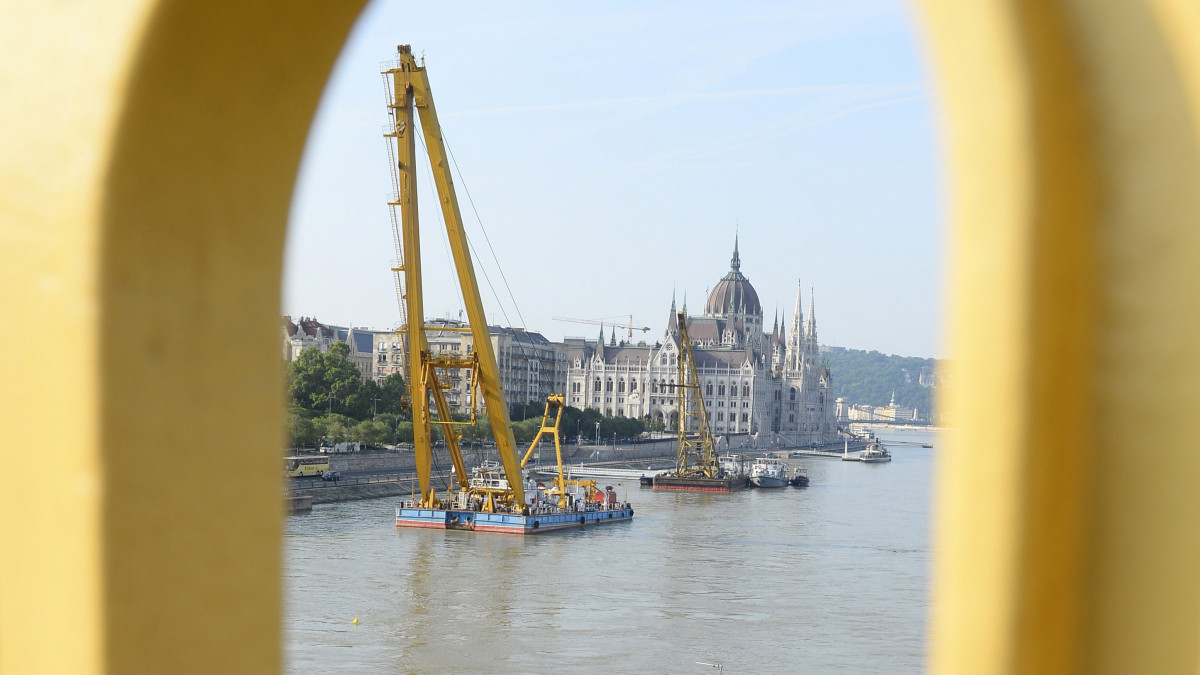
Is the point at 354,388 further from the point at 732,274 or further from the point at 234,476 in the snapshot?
the point at 732,274

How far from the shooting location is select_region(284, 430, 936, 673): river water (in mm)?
11750

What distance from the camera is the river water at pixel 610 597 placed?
11750mm

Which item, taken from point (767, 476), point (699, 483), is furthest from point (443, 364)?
point (767, 476)

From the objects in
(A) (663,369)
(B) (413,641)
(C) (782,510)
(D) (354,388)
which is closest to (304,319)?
(D) (354,388)

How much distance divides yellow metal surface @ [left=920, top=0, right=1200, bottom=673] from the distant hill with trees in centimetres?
11893

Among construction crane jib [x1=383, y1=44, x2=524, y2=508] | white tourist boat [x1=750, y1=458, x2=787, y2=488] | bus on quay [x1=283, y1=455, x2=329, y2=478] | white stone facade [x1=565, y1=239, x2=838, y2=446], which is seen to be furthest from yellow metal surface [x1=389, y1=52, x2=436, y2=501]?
white stone facade [x1=565, y1=239, x2=838, y2=446]

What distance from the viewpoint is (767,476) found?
3853cm

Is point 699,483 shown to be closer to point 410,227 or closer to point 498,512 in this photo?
point 498,512

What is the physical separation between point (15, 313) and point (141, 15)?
452mm

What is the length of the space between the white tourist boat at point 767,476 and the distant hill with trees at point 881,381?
260ft

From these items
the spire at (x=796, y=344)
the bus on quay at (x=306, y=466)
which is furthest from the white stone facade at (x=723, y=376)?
the bus on quay at (x=306, y=466)

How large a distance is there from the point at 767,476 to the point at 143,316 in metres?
37.8

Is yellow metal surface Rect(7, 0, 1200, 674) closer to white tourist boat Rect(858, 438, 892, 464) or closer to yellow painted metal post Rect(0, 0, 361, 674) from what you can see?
yellow painted metal post Rect(0, 0, 361, 674)

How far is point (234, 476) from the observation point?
162 centimetres
